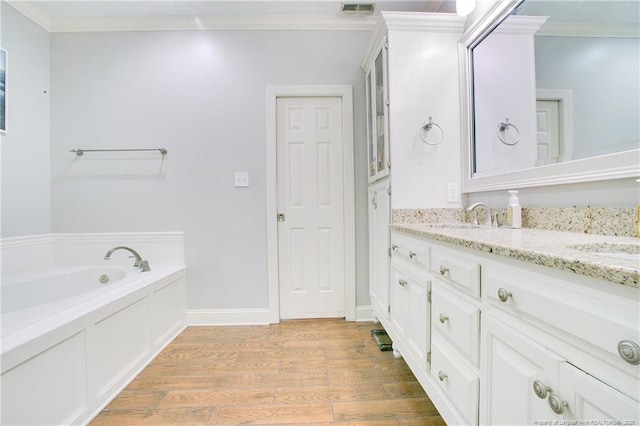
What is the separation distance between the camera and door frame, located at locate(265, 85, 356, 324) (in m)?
2.24

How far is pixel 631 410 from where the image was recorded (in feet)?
1.47

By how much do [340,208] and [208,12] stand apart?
1.89 m

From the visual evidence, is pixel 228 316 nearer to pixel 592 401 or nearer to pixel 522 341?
pixel 522 341

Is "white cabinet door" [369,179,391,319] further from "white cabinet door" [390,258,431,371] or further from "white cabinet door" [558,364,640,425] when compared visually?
"white cabinet door" [558,364,640,425]

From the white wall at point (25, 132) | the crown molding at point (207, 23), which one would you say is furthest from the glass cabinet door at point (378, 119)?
the white wall at point (25, 132)

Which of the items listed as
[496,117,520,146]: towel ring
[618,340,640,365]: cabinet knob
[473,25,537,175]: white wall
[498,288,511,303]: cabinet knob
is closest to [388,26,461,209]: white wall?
[473,25,537,175]: white wall

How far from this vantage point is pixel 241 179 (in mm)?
2252

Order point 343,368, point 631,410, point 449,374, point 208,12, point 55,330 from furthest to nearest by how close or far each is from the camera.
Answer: point 208,12
point 343,368
point 55,330
point 449,374
point 631,410

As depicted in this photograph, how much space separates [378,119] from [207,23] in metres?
1.61

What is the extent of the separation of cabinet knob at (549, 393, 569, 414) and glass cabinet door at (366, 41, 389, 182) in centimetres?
133

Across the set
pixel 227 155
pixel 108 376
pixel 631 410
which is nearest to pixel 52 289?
pixel 108 376

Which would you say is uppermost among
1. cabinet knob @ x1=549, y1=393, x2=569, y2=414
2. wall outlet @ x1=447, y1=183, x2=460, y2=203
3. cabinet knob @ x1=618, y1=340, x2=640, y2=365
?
wall outlet @ x1=447, y1=183, x2=460, y2=203

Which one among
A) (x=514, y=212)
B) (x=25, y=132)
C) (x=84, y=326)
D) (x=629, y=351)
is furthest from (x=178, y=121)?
(x=629, y=351)

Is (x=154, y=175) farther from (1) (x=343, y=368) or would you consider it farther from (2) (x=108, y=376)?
(1) (x=343, y=368)
